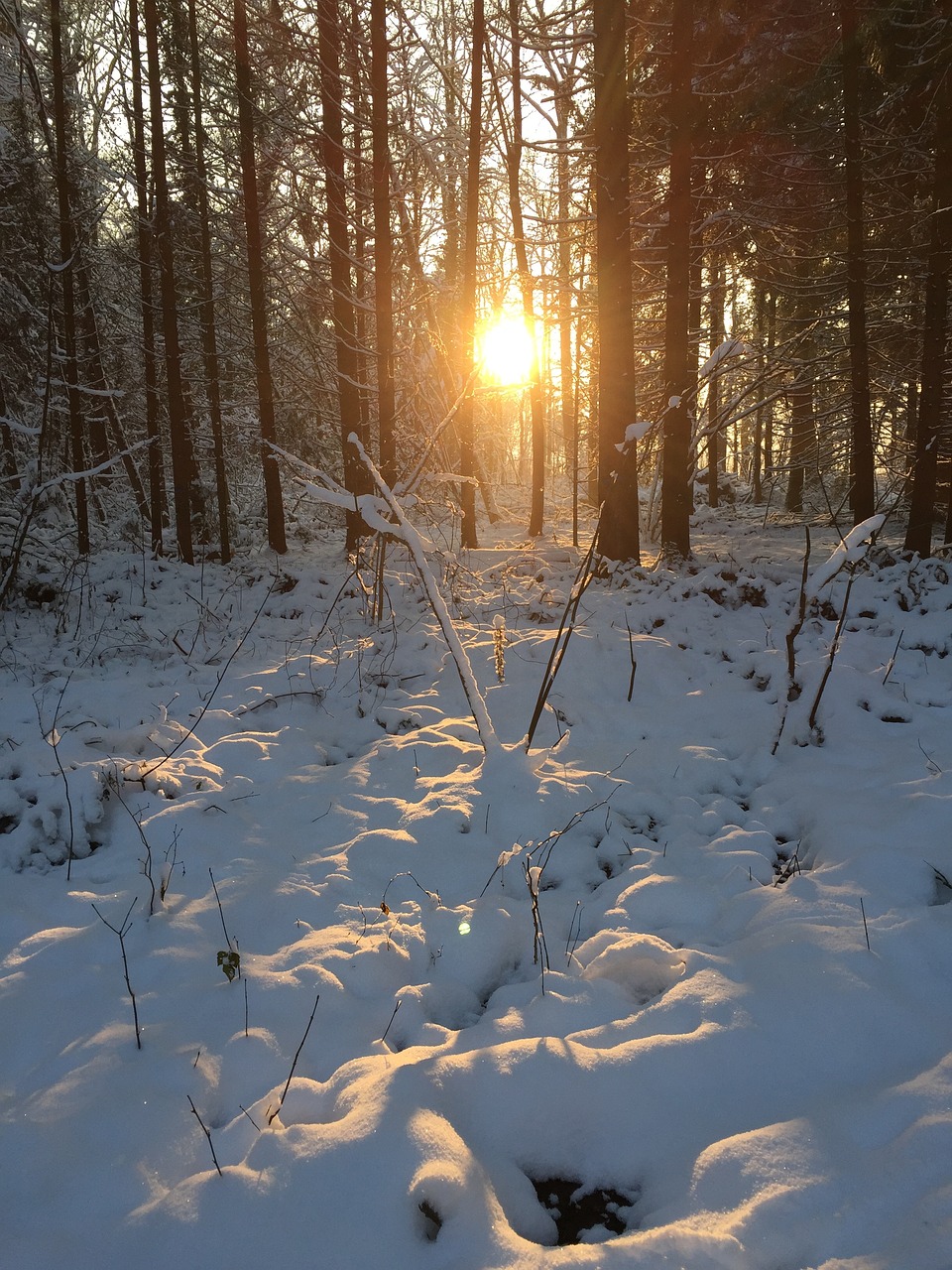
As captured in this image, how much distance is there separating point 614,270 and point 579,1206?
369 inches

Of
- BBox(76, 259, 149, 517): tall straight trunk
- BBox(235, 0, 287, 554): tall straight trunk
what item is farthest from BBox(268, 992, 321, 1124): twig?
BBox(76, 259, 149, 517): tall straight trunk

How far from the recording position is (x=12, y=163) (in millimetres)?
10453

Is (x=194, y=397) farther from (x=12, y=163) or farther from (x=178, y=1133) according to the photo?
(x=178, y=1133)

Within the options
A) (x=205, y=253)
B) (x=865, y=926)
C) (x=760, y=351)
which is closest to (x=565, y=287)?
(x=760, y=351)

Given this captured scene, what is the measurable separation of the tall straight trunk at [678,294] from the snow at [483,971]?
4.33 m

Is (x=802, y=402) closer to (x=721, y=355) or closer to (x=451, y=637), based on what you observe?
(x=721, y=355)

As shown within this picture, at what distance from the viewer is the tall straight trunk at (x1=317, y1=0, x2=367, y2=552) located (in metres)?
10.0

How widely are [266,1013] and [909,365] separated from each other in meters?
13.4

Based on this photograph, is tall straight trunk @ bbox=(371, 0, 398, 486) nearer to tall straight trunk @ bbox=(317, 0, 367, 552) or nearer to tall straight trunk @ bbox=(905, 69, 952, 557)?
tall straight trunk @ bbox=(317, 0, 367, 552)

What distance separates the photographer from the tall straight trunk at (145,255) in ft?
36.7

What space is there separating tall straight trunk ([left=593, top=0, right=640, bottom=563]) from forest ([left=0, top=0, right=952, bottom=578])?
0.04 meters

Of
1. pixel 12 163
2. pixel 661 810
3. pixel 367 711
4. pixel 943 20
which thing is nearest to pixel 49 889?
pixel 367 711

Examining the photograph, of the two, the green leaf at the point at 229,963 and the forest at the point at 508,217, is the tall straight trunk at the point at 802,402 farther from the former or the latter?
the green leaf at the point at 229,963

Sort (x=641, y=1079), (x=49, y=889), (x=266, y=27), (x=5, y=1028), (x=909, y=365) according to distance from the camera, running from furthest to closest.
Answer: (x=266, y=27) → (x=909, y=365) → (x=49, y=889) → (x=5, y=1028) → (x=641, y=1079)
